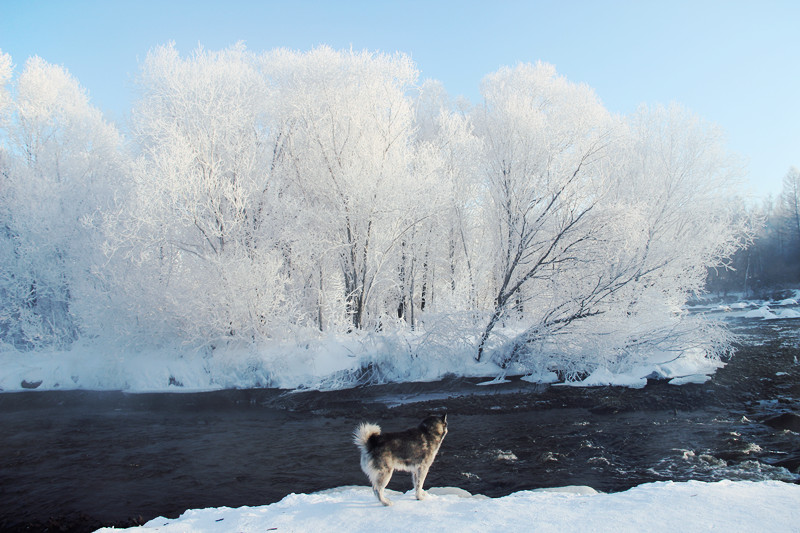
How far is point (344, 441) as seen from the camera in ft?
30.1

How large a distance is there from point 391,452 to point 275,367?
11.8m

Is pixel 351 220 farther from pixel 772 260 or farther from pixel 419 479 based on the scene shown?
pixel 772 260

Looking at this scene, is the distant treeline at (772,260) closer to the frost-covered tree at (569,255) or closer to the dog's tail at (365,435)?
the frost-covered tree at (569,255)

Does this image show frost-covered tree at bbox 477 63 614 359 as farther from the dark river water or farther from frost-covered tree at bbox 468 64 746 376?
the dark river water

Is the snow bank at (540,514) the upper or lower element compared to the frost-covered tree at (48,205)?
lower

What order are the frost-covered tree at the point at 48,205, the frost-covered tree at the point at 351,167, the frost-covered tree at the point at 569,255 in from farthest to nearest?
the frost-covered tree at the point at 48,205
the frost-covered tree at the point at 351,167
the frost-covered tree at the point at 569,255

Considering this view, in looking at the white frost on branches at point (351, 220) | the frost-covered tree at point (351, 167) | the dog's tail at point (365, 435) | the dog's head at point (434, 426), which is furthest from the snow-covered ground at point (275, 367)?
the dog's tail at point (365, 435)

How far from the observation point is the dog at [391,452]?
4.66 meters

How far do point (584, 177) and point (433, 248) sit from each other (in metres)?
7.43

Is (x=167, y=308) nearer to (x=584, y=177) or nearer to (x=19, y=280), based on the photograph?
(x=19, y=280)

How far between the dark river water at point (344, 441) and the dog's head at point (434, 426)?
5.77 ft

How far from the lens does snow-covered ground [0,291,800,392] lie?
15.4 meters

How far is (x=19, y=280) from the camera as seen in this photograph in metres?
19.5

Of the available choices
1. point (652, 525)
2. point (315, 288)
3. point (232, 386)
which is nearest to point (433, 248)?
point (315, 288)
